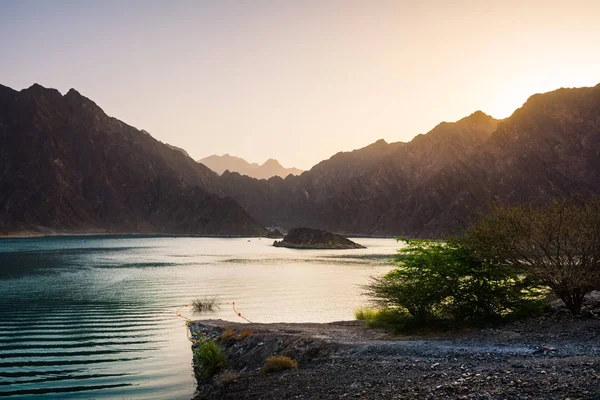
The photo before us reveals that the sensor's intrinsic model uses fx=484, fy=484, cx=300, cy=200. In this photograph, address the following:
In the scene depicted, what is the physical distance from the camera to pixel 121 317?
40.4 m

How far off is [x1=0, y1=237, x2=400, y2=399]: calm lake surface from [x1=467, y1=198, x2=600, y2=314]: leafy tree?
50.1 feet

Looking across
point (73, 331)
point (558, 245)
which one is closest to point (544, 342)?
point (558, 245)

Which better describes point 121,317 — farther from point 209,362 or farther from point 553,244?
point 553,244

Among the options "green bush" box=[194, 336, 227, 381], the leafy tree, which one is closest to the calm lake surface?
"green bush" box=[194, 336, 227, 381]

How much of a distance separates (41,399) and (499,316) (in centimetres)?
1989

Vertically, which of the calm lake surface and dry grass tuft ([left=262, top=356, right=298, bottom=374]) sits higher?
dry grass tuft ([left=262, top=356, right=298, bottom=374])

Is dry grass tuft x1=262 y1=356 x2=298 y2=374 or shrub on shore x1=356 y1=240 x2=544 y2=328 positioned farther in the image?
shrub on shore x1=356 y1=240 x2=544 y2=328

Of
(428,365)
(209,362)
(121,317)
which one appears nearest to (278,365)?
(209,362)

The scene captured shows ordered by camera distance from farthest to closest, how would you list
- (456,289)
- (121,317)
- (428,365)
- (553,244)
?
(121,317) < (456,289) < (553,244) < (428,365)

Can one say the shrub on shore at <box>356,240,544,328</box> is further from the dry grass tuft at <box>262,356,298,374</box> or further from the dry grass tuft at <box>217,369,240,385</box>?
the dry grass tuft at <box>217,369,240,385</box>

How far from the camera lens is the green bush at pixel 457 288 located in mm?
22438

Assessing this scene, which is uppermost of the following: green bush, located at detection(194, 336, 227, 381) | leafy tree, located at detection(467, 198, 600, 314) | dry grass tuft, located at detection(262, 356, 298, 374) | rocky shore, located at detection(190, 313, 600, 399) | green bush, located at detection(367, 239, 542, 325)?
leafy tree, located at detection(467, 198, 600, 314)

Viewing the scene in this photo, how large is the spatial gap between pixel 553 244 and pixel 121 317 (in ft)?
109

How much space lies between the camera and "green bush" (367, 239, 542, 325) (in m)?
22.4
